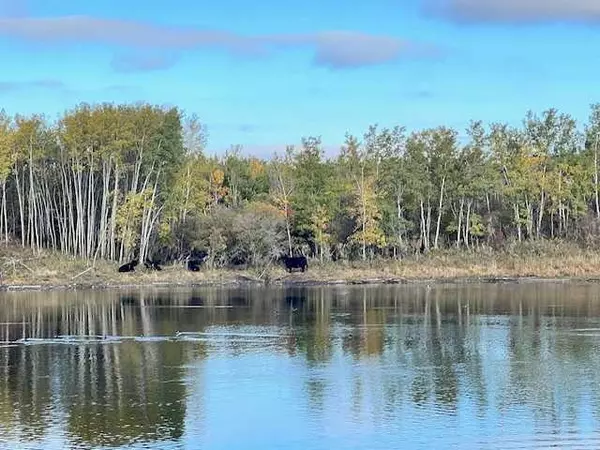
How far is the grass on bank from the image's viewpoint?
65.9 m

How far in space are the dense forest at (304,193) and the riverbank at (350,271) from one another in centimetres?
278

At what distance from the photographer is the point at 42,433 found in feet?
71.1

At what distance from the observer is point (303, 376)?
1111 inches

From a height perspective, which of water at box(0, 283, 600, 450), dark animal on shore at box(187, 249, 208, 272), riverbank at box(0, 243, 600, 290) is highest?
dark animal on shore at box(187, 249, 208, 272)

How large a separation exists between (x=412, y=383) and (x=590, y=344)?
9.41 metres

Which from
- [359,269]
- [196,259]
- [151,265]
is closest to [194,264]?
[196,259]

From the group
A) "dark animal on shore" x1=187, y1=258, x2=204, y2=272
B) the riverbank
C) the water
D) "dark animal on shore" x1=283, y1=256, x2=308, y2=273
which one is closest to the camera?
the water

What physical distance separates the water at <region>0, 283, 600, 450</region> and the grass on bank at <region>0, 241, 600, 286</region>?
16.6m

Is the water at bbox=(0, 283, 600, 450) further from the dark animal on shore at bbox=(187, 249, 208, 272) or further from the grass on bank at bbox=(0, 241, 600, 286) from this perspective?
the dark animal on shore at bbox=(187, 249, 208, 272)

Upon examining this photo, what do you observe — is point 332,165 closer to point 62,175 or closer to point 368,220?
point 368,220

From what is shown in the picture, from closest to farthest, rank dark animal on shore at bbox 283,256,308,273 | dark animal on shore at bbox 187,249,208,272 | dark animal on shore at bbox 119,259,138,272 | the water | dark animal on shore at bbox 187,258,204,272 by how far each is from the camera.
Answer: the water, dark animal on shore at bbox 119,259,138,272, dark animal on shore at bbox 283,256,308,273, dark animal on shore at bbox 187,258,204,272, dark animal on shore at bbox 187,249,208,272

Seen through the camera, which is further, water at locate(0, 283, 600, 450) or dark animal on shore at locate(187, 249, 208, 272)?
dark animal on shore at locate(187, 249, 208, 272)

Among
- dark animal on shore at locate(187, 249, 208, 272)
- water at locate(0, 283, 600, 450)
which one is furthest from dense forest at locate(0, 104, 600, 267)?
water at locate(0, 283, 600, 450)

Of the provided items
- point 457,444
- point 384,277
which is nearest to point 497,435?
point 457,444
